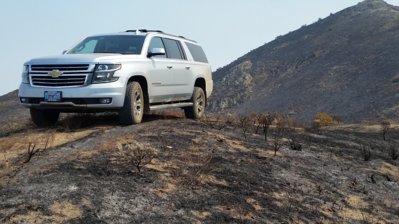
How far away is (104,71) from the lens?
898 centimetres

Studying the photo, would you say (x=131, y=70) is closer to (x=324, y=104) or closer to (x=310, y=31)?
(x=324, y=104)

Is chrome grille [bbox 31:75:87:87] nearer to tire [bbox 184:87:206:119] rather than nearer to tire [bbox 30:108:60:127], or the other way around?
tire [bbox 30:108:60:127]

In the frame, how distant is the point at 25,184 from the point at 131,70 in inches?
156

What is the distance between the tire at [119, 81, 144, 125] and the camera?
9359 mm

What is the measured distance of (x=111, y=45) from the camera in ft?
34.3

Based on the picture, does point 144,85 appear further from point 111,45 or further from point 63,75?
point 63,75

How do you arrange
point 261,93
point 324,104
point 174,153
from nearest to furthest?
point 174,153, point 324,104, point 261,93

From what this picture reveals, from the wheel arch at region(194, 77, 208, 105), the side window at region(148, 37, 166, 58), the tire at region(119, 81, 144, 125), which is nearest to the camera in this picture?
the tire at region(119, 81, 144, 125)

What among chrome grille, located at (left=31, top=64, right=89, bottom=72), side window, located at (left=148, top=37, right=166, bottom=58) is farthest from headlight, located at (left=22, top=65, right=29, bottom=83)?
side window, located at (left=148, top=37, right=166, bottom=58)

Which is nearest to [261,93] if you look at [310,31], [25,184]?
[310,31]

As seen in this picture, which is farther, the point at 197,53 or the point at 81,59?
the point at 197,53

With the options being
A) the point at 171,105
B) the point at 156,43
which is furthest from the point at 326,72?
the point at 156,43

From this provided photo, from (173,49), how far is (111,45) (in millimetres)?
1566

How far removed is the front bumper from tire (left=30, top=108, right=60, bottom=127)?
102 cm
